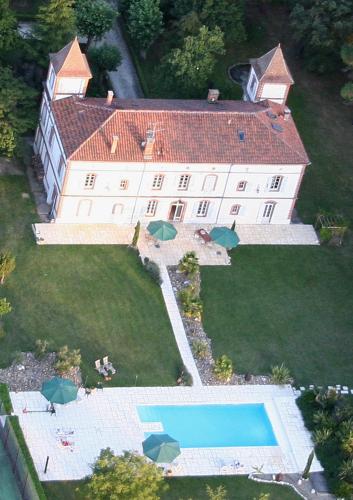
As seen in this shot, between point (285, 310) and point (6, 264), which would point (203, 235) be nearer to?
point (285, 310)

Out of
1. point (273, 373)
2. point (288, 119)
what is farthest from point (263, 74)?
point (273, 373)

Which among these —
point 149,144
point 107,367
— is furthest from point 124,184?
point 107,367

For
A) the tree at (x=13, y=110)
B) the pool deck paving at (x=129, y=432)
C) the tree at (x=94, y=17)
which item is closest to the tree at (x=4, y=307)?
the pool deck paving at (x=129, y=432)

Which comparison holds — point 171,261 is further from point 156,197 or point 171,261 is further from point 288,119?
point 288,119

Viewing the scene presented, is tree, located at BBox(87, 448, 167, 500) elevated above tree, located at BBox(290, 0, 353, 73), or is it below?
below

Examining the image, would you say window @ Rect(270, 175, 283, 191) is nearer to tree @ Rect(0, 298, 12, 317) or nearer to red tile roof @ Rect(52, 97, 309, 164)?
red tile roof @ Rect(52, 97, 309, 164)

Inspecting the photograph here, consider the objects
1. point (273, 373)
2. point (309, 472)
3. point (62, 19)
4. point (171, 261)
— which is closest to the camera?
point (309, 472)

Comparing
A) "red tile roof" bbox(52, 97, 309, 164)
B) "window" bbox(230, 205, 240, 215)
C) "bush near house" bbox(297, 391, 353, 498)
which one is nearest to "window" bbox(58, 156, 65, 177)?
"red tile roof" bbox(52, 97, 309, 164)

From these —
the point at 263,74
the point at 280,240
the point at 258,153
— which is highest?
the point at 263,74
